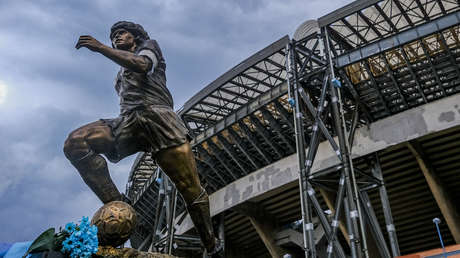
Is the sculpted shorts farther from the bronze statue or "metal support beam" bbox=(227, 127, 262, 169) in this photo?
"metal support beam" bbox=(227, 127, 262, 169)

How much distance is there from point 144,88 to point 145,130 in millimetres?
376

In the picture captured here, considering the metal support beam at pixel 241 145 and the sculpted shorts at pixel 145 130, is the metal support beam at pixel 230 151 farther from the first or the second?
the sculpted shorts at pixel 145 130

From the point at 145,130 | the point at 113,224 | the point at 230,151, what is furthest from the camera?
the point at 230,151

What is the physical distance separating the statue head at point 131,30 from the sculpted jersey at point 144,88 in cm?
11

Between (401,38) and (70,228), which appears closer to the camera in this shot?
(70,228)

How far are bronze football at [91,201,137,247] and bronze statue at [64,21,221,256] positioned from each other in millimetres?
769

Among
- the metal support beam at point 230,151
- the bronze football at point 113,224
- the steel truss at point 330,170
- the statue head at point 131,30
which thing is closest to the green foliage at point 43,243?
the bronze football at point 113,224

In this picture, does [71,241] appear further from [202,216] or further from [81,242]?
[202,216]

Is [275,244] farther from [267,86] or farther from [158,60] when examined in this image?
[158,60]

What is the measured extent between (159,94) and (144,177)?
99.6ft

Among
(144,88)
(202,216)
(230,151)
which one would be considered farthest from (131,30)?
(230,151)

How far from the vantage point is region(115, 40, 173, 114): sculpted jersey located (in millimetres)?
3486

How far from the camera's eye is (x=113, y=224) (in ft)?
7.70

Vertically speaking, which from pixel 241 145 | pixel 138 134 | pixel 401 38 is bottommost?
pixel 138 134
